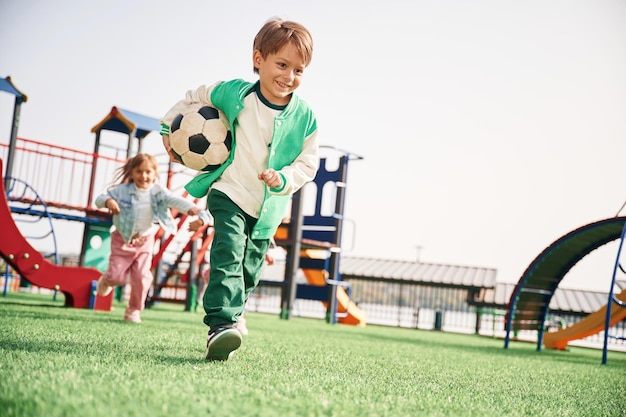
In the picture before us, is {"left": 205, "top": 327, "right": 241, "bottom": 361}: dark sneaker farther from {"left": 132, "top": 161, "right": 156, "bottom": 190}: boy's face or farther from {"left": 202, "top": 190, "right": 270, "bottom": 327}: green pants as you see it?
{"left": 132, "top": 161, "right": 156, "bottom": 190}: boy's face

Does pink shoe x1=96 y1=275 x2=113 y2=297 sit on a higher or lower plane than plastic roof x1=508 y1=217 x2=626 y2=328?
lower

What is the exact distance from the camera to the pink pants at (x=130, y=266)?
548 cm

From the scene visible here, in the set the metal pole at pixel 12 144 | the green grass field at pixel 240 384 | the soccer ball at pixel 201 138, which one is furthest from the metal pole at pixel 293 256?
the soccer ball at pixel 201 138

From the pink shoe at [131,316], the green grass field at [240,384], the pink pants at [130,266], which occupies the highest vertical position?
the pink pants at [130,266]

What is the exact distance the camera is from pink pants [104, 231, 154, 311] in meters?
5.48

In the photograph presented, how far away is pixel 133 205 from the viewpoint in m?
5.44

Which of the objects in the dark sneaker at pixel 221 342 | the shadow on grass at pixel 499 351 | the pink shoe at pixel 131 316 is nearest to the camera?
the dark sneaker at pixel 221 342

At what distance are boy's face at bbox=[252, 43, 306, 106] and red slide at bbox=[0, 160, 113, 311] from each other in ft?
11.4

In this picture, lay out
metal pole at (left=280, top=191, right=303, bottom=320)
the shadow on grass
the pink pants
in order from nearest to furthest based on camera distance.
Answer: the pink pants
the shadow on grass
metal pole at (left=280, top=191, right=303, bottom=320)

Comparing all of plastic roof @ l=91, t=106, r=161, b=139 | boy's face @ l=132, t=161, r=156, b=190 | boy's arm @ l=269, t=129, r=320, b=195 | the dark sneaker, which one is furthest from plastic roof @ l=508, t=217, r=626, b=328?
plastic roof @ l=91, t=106, r=161, b=139

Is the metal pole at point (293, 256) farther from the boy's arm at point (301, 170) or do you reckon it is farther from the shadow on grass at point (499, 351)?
the boy's arm at point (301, 170)

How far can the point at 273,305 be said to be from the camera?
20.2 m

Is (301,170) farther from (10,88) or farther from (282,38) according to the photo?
(10,88)

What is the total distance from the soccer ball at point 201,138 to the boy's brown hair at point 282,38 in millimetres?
415
